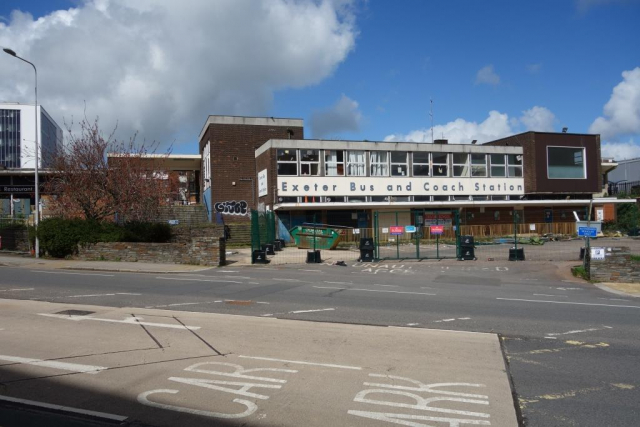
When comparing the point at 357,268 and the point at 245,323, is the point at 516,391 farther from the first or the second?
the point at 357,268

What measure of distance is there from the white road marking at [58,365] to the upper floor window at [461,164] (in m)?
37.7

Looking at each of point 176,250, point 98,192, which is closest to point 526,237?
point 176,250

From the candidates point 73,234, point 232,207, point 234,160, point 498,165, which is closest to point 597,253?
point 73,234

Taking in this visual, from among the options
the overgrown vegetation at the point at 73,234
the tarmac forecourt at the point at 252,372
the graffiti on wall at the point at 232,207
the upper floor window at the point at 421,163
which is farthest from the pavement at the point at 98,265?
the upper floor window at the point at 421,163

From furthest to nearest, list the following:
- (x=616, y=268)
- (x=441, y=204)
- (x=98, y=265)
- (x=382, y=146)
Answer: (x=382, y=146), (x=441, y=204), (x=98, y=265), (x=616, y=268)

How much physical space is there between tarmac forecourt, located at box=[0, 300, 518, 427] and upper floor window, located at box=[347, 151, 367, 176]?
95.7 ft

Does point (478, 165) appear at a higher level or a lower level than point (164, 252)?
higher

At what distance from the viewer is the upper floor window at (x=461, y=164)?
4144 centimetres

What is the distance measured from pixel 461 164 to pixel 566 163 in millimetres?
9503

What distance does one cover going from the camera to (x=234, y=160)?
134 ft

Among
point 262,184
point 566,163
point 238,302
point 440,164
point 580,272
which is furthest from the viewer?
point 566,163

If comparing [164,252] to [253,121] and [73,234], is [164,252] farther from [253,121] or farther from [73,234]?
[253,121]

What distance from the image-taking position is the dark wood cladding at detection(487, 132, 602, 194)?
139 ft

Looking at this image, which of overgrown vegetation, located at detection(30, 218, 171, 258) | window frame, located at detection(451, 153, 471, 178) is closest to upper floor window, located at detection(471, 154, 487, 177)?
window frame, located at detection(451, 153, 471, 178)
